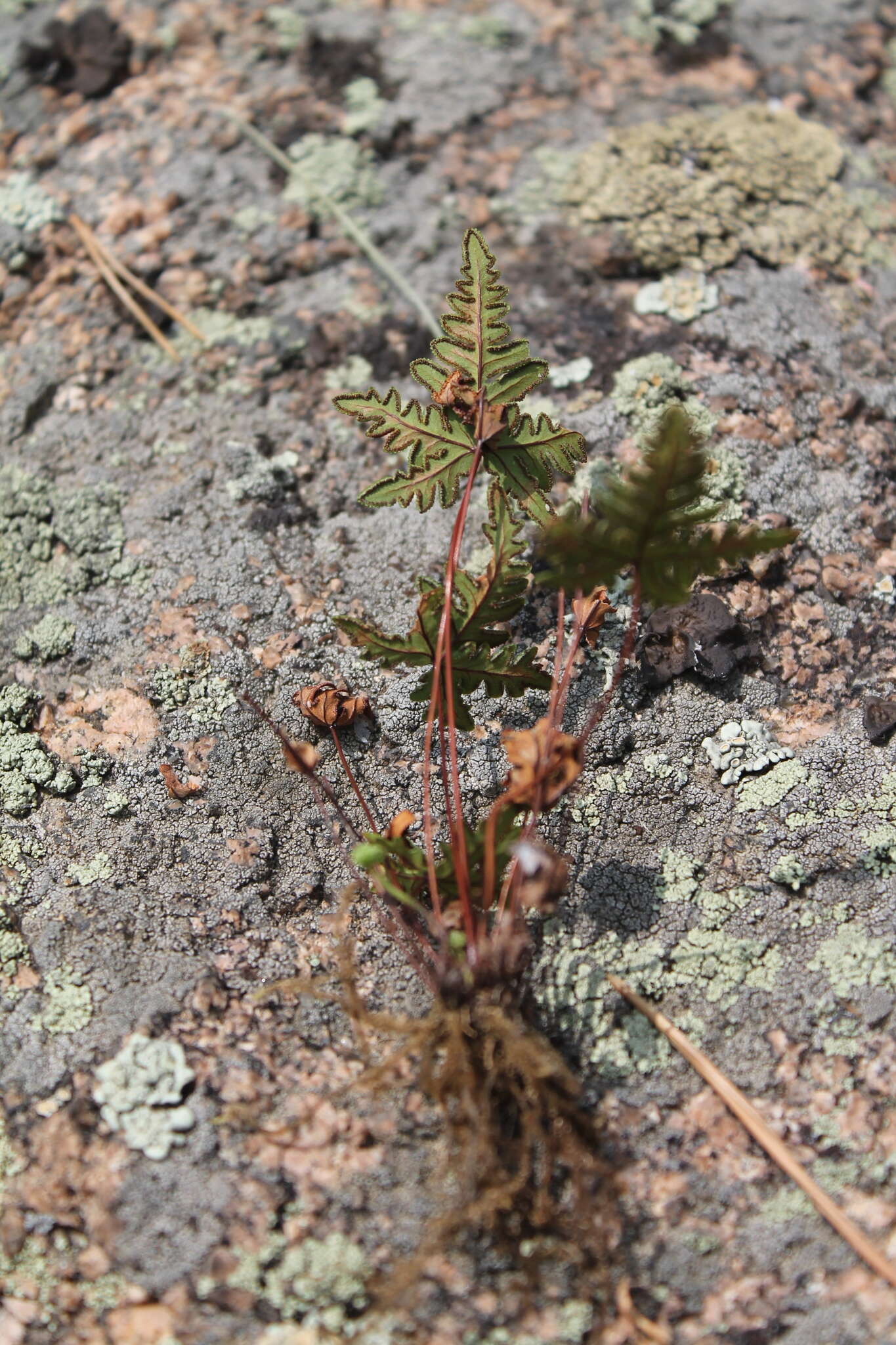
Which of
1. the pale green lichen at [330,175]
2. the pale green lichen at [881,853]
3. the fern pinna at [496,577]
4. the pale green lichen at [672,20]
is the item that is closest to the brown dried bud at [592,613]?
the fern pinna at [496,577]

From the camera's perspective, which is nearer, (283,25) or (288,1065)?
(288,1065)

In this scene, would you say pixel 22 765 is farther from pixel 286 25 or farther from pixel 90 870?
pixel 286 25

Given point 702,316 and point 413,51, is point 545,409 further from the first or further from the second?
point 413,51

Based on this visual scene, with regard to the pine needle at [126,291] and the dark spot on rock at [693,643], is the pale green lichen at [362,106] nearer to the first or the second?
the pine needle at [126,291]

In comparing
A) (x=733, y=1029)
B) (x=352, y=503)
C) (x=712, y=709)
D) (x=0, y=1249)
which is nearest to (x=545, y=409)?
(x=352, y=503)

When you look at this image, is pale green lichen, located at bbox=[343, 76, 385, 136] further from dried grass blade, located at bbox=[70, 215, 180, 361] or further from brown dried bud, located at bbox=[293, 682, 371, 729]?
brown dried bud, located at bbox=[293, 682, 371, 729]

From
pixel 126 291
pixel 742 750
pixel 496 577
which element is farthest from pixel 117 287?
pixel 742 750
